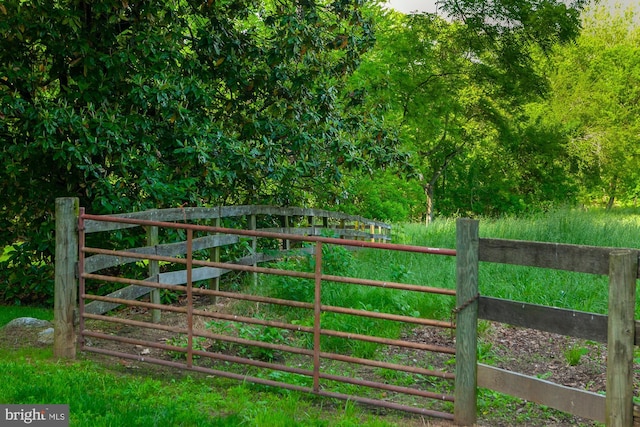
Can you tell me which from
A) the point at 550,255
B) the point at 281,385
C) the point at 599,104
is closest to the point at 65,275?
the point at 281,385

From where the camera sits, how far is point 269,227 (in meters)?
12.6

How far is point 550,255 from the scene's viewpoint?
4711 mm

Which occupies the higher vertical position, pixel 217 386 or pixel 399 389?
pixel 399 389

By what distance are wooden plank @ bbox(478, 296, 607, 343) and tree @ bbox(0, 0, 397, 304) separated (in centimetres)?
562

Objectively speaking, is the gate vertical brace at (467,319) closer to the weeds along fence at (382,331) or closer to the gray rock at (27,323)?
the weeds along fence at (382,331)

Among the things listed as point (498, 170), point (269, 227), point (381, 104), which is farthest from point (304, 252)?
point (498, 170)

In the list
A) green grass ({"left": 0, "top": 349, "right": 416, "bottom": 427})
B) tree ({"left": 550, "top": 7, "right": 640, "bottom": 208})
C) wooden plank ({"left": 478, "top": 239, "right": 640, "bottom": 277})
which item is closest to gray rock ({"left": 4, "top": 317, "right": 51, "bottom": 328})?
green grass ({"left": 0, "top": 349, "right": 416, "bottom": 427})

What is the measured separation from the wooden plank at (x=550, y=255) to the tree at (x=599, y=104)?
30.8 meters

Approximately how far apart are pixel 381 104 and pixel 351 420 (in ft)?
28.3

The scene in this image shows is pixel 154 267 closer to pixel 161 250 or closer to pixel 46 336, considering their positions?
pixel 161 250

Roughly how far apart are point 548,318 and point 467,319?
598 millimetres

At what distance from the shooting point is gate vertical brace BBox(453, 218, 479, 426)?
5.00 m

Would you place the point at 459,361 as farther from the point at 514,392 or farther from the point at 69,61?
the point at 69,61

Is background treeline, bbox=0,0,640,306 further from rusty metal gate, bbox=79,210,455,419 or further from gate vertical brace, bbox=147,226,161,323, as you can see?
rusty metal gate, bbox=79,210,455,419
